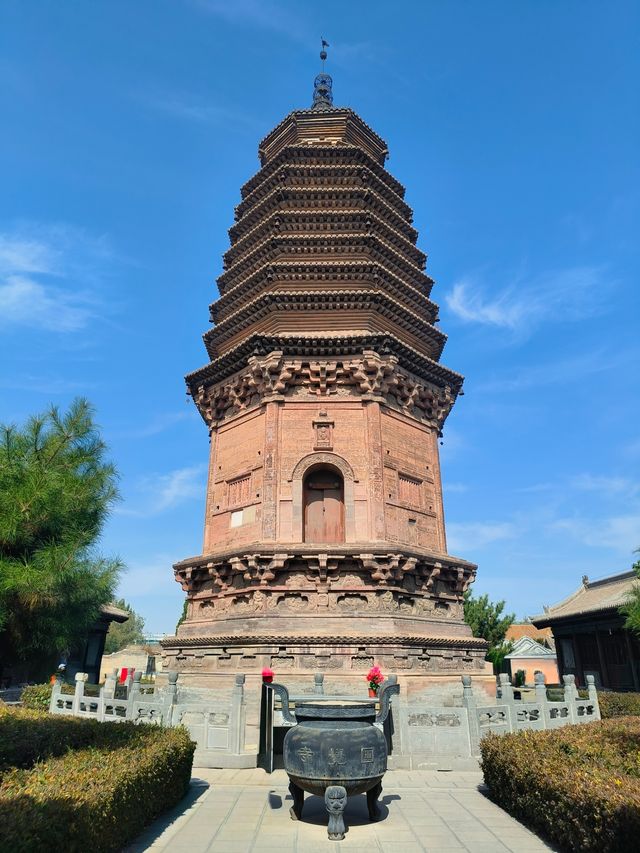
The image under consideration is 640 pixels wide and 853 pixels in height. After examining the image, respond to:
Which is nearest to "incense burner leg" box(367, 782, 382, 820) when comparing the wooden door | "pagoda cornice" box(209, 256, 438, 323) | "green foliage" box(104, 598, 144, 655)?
the wooden door

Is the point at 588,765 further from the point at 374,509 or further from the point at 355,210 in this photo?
the point at 355,210

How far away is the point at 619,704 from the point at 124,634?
259 feet

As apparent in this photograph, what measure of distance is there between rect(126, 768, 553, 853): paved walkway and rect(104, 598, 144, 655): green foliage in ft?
234

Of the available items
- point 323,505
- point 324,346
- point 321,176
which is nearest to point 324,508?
point 323,505

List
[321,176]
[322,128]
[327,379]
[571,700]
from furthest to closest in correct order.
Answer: [322,128]
[321,176]
[327,379]
[571,700]

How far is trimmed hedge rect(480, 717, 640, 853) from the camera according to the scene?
453 centimetres

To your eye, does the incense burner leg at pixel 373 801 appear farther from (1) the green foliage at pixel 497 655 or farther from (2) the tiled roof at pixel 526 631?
(2) the tiled roof at pixel 526 631

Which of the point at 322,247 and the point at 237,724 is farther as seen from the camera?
the point at 322,247

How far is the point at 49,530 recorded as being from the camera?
8.87 metres

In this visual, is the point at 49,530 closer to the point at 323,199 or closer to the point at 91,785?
the point at 91,785

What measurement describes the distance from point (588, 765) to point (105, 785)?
4531mm

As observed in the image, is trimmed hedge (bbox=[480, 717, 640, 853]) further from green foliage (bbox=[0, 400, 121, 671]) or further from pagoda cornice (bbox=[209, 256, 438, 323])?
pagoda cornice (bbox=[209, 256, 438, 323])

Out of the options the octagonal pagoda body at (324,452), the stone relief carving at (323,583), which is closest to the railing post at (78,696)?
the octagonal pagoda body at (324,452)

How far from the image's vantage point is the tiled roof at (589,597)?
24453 mm
